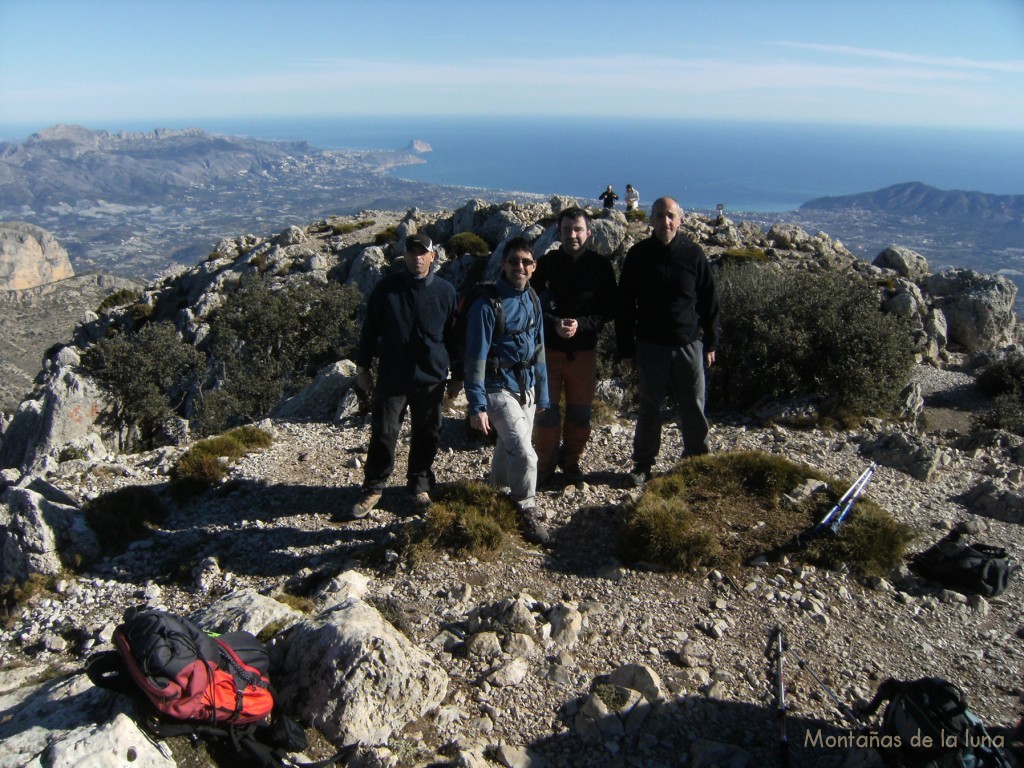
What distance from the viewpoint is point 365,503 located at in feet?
24.6

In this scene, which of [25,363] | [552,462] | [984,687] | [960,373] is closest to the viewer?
[984,687]

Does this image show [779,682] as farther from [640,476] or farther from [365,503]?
[365,503]

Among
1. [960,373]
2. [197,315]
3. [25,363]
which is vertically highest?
[960,373]

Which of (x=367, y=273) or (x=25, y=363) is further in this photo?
(x=25, y=363)

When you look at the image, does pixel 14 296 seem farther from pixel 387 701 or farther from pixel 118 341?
pixel 387 701

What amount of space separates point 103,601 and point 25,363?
58658mm

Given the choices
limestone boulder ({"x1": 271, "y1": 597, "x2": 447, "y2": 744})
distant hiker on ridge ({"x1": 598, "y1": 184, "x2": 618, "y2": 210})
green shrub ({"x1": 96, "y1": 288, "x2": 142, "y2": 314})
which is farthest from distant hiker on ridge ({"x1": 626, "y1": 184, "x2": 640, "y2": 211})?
green shrub ({"x1": 96, "y1": 288, "x2": 142, "y2": 314})

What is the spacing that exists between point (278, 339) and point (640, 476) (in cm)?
1911

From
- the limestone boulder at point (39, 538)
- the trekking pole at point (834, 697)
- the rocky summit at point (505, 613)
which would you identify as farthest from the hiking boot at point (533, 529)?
the limestone boulder at point (39, 538)

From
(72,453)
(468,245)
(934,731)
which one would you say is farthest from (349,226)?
(934,731)

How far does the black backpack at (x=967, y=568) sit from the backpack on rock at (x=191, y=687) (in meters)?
5.64

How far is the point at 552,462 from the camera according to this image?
25.9 feet

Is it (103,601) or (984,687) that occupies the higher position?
(984,687)

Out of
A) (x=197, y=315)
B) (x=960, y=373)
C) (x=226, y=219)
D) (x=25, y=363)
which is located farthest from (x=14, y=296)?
(x=226, y=219)
